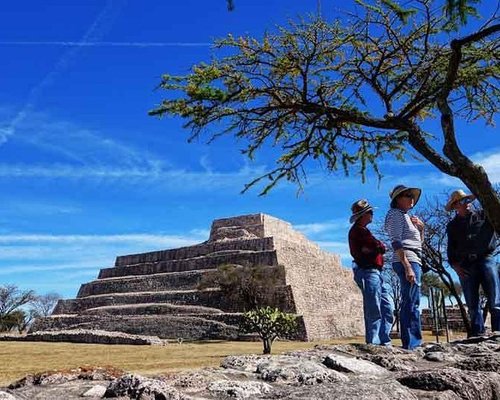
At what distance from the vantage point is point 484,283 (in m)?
6.10

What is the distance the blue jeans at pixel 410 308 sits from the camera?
5.29 m

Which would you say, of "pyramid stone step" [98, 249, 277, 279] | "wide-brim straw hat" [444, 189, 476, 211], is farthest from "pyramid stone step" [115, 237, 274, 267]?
"wide-brim straw hat" [444, 189, 476, 211]

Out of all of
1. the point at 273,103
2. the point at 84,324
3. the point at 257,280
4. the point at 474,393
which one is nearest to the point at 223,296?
the point at 257,280

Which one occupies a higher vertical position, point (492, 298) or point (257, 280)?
point (257, 280)

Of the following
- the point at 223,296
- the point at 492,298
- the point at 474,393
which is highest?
the point at 223,296

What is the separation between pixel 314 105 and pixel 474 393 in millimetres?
6031

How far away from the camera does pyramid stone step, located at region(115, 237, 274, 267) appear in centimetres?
3874

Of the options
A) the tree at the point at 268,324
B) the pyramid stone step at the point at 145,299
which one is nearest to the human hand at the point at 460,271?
the tree at the point at 268,324

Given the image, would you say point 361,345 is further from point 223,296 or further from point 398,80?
point 223,296

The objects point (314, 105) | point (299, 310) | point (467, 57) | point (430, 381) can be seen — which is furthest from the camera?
point (299, 310)

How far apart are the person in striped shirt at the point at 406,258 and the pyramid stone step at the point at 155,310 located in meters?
27.0

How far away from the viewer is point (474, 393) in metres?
2.48

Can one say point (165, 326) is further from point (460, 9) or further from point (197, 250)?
point (460, 9)

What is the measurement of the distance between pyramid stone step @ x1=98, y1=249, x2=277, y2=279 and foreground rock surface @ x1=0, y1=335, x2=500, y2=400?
32.2 metres
